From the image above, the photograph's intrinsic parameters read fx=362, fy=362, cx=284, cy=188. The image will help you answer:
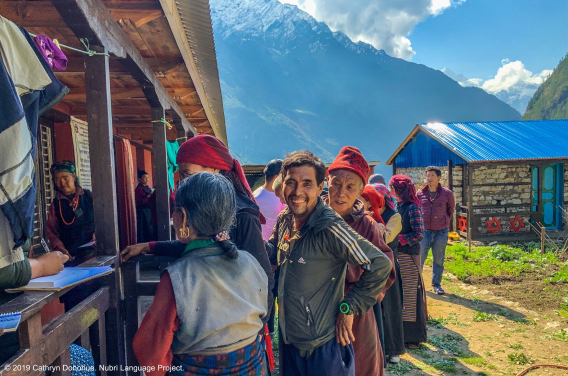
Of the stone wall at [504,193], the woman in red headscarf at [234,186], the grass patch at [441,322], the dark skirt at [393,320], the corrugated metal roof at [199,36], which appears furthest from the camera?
the stone wall at [504,193]

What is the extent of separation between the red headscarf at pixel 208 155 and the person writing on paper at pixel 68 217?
1.78 metres

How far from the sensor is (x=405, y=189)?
14.2 ft

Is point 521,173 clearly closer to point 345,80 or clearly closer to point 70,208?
point 70,208

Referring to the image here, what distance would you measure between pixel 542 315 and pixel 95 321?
19.5 feet

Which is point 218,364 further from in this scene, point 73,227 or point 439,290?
point 439,290

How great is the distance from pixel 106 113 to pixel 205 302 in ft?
5.22

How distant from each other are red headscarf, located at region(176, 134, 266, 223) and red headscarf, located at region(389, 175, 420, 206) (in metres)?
2.71

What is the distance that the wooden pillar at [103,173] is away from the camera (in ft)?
7.53

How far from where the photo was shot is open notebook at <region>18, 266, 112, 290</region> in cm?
151

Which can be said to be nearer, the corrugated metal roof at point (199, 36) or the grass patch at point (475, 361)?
the corrugated metal roof at point (199, 36)

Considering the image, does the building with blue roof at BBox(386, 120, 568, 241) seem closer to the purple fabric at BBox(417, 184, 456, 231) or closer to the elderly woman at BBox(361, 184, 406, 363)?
the purple fabric at BBox(417, 184, 456, 231)

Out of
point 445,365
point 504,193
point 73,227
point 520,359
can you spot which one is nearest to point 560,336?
point 520,359

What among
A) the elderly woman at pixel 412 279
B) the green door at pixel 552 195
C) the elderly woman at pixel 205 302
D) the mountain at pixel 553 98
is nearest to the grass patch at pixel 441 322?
the elderly woman at pixel 412 279

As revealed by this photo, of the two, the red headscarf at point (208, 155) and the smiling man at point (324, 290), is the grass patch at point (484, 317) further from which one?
the red headscarf at point (208, 155)
